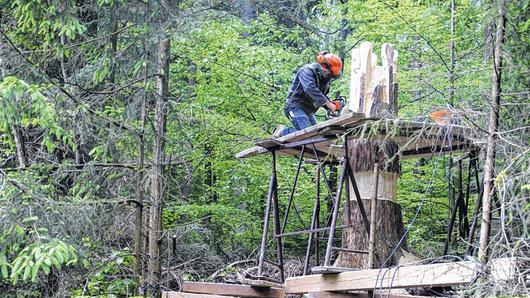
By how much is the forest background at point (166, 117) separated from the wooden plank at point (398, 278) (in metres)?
2.09

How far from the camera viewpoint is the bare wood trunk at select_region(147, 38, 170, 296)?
1104cm

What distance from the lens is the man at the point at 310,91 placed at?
914cm

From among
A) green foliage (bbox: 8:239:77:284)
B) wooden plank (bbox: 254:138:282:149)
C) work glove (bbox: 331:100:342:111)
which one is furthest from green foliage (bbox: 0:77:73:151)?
work glove (bbox: 331:100:342:111)

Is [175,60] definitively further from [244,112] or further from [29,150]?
[29,150]

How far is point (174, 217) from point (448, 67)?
18.4 ft

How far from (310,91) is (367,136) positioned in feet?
3.31

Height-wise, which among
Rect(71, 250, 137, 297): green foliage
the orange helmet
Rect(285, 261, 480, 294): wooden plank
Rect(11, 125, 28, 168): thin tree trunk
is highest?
the orange helmet

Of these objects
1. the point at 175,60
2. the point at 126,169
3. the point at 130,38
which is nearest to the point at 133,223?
the point at 126,169

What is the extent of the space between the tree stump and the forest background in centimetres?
65

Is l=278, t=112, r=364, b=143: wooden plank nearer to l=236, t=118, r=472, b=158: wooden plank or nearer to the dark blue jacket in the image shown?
l=236, t=118, r=472, b=158: wooden plank

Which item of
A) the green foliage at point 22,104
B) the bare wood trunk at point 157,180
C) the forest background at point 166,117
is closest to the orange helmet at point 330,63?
the forest background at point 166,117

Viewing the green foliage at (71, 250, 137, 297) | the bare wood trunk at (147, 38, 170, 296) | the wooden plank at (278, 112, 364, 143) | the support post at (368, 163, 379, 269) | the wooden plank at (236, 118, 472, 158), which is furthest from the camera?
the bare wood trunk at (147, 38, 170, 296)

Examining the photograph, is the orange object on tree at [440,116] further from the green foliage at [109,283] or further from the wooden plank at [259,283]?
the green foliage at [109,283]

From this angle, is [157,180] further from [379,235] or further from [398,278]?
[398,278]
